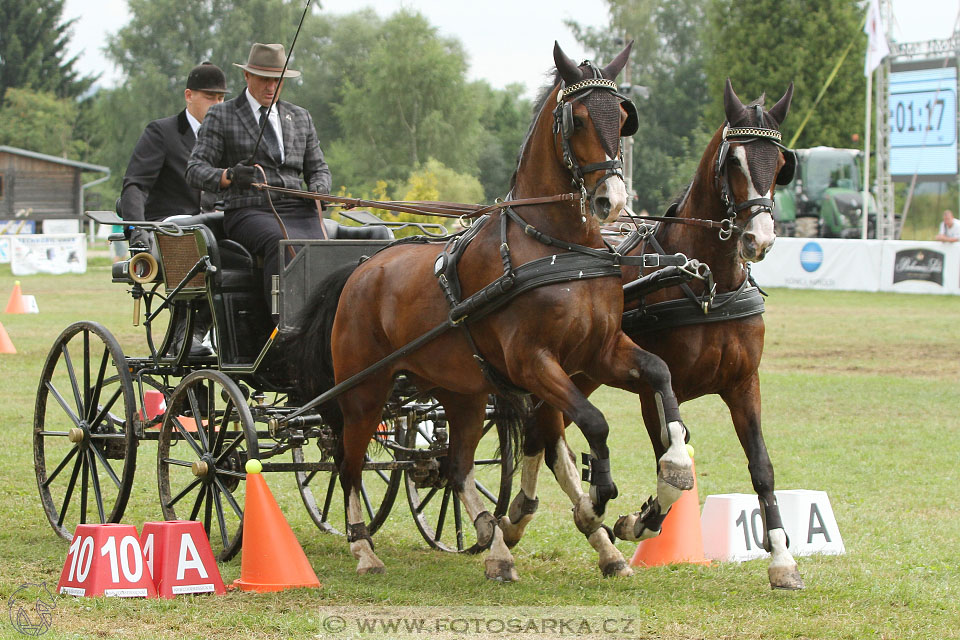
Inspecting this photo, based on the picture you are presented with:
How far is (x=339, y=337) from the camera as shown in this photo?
19.8 ft

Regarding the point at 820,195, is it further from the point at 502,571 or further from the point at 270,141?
the point at 502,571

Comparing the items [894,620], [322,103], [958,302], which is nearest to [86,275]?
[958,302]

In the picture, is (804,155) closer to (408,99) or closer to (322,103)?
(408,99)

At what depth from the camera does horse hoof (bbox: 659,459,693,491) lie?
4.78 m

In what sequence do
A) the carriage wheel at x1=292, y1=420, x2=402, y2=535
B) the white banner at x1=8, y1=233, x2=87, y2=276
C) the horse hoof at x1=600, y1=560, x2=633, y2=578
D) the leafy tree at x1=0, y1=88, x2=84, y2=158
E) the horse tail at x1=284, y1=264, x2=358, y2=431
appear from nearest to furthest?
the horse hoof at x1=600, y1=560, x2=633, y2=578 < the horse tail at x1=284, y1=264, x2=358, y2=431 < the carriage wheel at x1=292, y1=420, x2=402, y2=535 < the white banner at x1=8, y1=233, x2=87, y2=276 < the leafy tree at x1=0, y1=88, x2=84, y2=158

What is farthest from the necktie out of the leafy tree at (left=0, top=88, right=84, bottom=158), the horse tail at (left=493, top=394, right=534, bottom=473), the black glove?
the leafy tree at (left=0, top=88, right=84, bottom=158)

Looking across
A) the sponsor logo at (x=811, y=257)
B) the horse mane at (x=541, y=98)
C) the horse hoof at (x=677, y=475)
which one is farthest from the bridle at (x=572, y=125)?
the sponsor logo at (x=811, y=257)

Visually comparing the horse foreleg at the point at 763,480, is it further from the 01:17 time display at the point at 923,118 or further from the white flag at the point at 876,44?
the 01:17 time display at the point at 923,118

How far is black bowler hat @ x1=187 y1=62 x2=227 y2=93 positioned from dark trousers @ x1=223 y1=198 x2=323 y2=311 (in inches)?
50.6

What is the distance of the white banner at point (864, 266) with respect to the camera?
2411 cm

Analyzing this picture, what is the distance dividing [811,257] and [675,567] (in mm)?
22322

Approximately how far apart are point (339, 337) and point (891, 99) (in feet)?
99.5

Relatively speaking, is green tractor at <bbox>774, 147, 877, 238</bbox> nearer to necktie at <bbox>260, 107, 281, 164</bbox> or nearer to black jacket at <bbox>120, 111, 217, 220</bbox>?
black jacket at <bbox>120, 111, 217, 220</bbox>

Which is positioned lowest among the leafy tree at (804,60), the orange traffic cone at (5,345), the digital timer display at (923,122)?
the orange traffic cone at (5,345)
